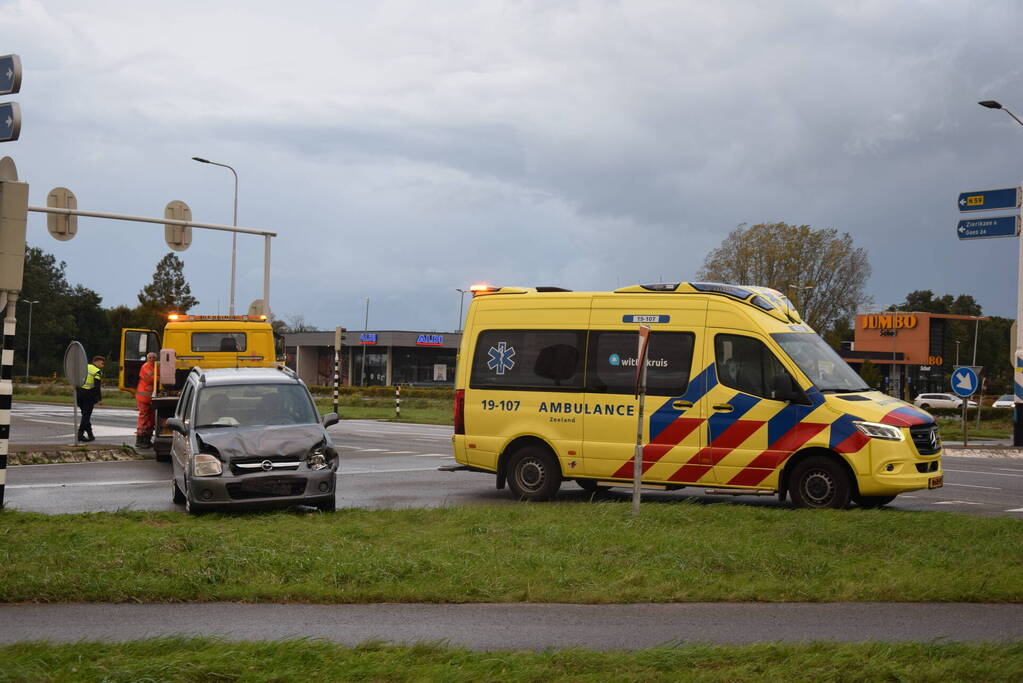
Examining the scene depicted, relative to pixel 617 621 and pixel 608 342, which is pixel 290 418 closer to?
pixel 608 342

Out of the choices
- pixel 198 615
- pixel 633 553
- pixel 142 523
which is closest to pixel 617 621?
pixel 633 553

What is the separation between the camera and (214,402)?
44.2 ft

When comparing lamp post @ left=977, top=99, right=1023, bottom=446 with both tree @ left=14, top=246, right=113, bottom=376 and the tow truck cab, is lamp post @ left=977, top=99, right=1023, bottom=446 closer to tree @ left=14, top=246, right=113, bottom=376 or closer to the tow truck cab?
the tow truck cab

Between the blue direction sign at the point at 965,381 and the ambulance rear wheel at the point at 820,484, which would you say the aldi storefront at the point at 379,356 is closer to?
the blue direction sign at the point at 965,381

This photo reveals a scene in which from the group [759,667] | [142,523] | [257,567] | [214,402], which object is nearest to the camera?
[759,667]

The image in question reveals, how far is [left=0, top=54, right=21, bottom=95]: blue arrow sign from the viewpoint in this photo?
432 inches

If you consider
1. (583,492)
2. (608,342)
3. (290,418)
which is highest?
(608,342)

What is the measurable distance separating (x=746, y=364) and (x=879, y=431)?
5.60 feet

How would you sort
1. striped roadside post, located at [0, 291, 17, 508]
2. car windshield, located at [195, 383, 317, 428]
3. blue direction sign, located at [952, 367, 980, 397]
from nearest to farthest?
striped roadside post, located at [0, 291, 17, 508]
car windshield, located at [195, 383, 317, 428]
blue direction sign, located at [952, 367, 980, 397]

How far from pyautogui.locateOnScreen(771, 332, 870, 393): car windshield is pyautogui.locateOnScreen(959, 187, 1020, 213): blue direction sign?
20.2 m

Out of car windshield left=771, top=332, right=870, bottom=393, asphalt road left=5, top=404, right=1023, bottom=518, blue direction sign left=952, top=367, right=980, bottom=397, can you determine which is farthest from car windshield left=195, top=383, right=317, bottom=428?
blue direction sign left=952, top=367, right=980, bottom=397

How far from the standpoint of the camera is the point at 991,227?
1240 inches

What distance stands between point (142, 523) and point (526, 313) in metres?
5.84

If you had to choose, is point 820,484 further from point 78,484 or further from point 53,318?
point 53,318
